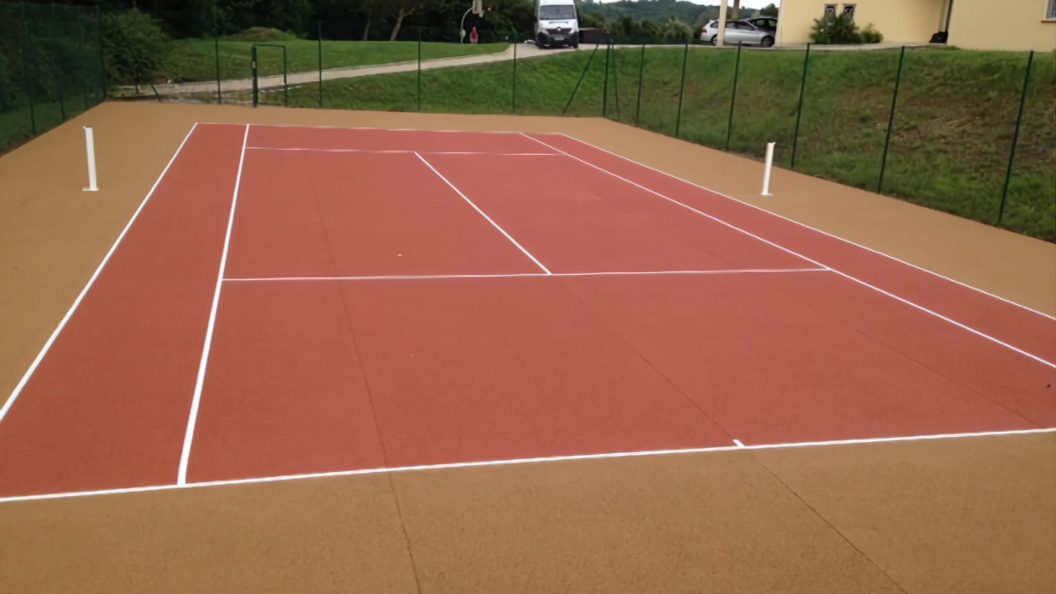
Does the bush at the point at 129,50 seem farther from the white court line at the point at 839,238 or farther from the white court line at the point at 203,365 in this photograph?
the white court line at the point at 203,365

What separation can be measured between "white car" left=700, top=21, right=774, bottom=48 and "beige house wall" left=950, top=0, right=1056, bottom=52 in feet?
42.1

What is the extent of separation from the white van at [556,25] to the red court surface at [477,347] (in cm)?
3231

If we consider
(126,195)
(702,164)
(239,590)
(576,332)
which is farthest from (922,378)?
(702,164)

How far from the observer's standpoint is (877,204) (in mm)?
17750

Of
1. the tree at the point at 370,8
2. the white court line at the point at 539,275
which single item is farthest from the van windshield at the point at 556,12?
the white court line at the point at 539,275

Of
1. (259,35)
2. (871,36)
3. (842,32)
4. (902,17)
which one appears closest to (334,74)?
(259,35)

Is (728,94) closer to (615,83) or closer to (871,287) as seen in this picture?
(615,83)

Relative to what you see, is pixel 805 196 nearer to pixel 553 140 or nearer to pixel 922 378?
pixel 553 140

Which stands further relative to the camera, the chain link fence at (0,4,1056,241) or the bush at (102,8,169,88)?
the bush at (102,8,169,88)

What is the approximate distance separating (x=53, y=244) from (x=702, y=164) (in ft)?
48.3

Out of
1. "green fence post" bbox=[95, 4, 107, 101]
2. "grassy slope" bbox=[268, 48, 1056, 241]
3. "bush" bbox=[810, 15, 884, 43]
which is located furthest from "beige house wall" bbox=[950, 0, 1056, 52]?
"green fence post" bbox=[95, 4, 107, 101]

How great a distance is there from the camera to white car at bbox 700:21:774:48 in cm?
4472

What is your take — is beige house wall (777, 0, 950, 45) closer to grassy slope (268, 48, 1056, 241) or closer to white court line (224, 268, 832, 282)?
grassy slope (268, 48, 1056, 241)

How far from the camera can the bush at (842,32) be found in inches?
1558
